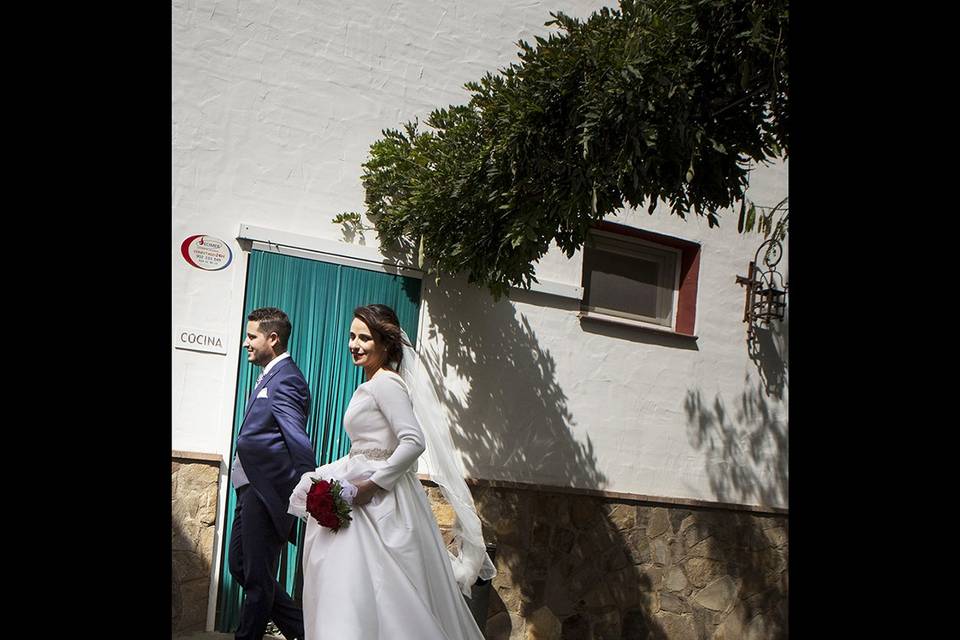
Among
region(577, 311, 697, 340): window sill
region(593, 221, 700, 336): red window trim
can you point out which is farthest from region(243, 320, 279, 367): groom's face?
region(593, 221, 700, 336): red window trim

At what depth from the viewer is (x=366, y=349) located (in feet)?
17.4

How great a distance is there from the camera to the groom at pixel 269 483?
5.43m

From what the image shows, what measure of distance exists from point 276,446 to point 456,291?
232 cm

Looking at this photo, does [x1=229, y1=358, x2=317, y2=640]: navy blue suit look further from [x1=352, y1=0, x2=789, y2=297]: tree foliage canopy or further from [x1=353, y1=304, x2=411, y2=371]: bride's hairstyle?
[x1=352, y1=0, x2=789, y2=297]: tree foliage canopy

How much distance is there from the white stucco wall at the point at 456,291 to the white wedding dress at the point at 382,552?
1.70 metres

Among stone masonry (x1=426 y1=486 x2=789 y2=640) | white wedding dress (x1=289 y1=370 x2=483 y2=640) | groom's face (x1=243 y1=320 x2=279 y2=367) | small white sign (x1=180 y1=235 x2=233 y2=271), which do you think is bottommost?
stone masonry (x1=426 y1=486 x2=789 y2=640)

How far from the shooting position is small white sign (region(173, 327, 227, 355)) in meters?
6.31

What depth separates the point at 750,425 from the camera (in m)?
9.10

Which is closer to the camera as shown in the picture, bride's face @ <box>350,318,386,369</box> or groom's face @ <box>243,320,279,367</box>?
bride's face @ <box>350,318,386,369</box>

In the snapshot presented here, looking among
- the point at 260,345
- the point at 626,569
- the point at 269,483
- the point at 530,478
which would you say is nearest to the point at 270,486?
the point at 269,483

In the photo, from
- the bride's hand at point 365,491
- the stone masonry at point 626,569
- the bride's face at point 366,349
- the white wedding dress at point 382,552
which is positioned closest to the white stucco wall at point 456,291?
the stone masonry at point 626,569
